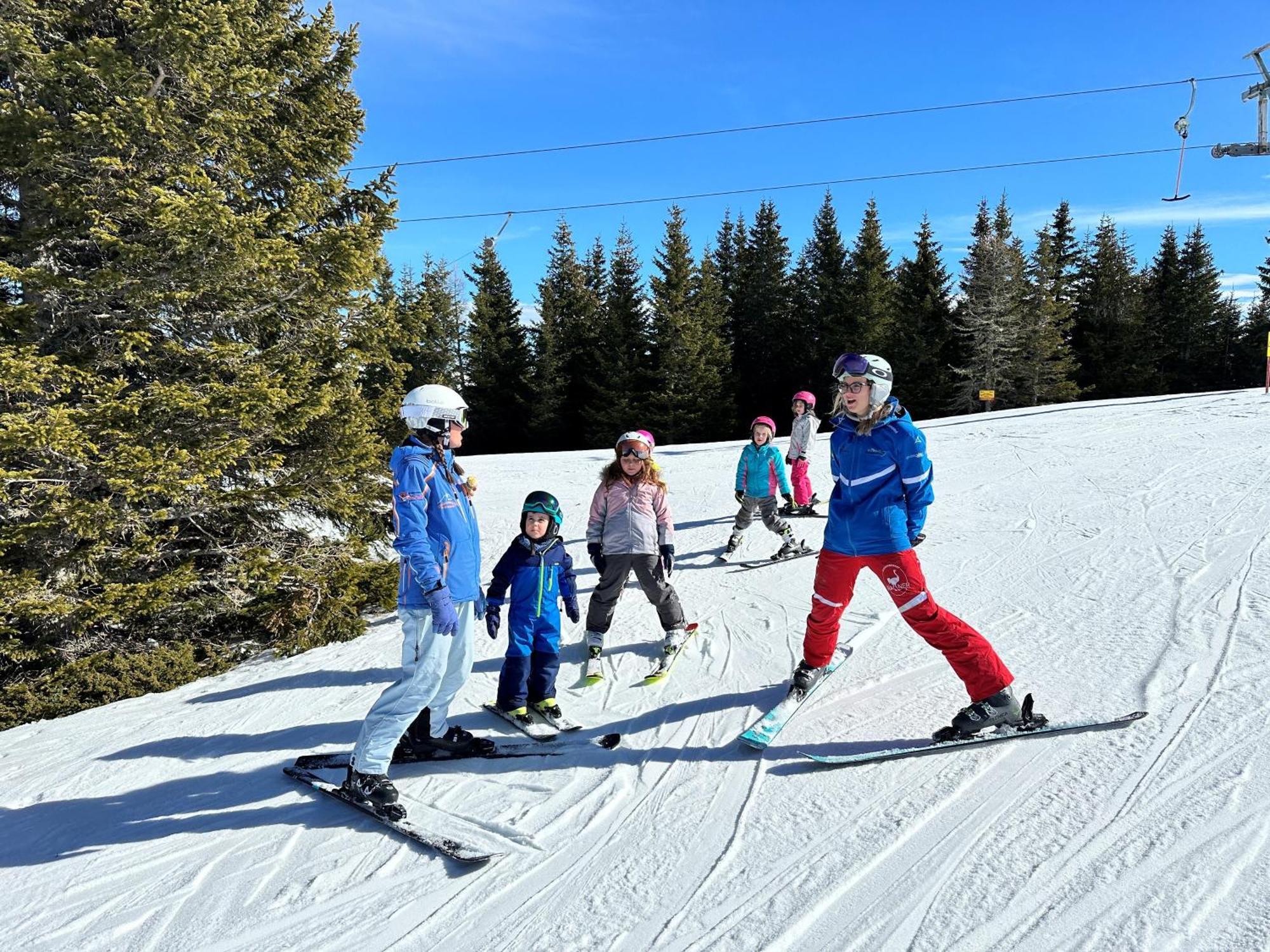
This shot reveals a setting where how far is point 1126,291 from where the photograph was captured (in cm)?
4066

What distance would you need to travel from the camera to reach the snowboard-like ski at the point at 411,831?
11.5 feet

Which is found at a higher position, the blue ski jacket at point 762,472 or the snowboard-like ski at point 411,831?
the blue ski jacket at point 762,472

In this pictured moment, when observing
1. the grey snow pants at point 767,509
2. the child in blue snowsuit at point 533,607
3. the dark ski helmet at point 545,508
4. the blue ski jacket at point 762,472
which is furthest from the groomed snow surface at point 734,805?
the blue ski jacket at point 762,472

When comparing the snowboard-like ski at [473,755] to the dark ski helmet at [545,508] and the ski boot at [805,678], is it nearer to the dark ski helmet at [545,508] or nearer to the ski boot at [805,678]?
the ski boot at [805,678]

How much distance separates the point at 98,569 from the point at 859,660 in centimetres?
754

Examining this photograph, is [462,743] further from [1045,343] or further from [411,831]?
[1045,343]

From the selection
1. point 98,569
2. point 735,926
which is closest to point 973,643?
point 735,926

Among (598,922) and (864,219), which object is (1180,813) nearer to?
(598,922)

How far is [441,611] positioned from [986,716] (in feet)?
10.1

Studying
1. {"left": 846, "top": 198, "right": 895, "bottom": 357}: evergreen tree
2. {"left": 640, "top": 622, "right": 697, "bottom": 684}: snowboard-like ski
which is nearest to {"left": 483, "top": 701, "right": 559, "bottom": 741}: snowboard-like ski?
{"left": 640, "top": 622, "right": 697, "bottom": 684}: snowboard-like ski

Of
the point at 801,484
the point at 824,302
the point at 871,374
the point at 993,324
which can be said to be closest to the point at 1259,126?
the point at 801,484

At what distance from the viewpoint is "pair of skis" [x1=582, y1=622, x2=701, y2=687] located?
5660 mm

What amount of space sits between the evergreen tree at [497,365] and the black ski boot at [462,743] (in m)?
37.3

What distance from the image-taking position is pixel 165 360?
317 inches
